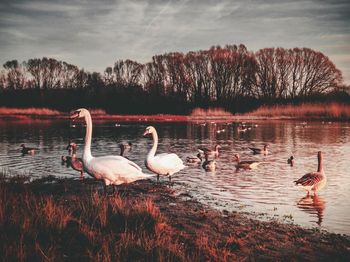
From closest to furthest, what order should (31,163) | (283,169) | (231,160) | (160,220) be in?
1. (160,220)
2. (283,169)
3. (31,163)
4. (231,160)

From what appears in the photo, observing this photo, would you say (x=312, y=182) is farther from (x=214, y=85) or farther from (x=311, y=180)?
(x=214, y=85)

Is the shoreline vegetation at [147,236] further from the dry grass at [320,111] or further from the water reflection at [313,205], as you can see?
the dry grass at [320,111]

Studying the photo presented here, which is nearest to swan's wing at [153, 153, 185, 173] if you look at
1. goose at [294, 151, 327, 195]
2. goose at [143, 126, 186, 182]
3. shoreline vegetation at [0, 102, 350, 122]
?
goose at [143, 126, 186, 182]

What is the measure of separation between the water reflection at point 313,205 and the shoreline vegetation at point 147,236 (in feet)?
4.62

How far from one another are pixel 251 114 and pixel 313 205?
139ft

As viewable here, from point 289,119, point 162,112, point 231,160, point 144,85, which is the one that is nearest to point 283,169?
point 231,160

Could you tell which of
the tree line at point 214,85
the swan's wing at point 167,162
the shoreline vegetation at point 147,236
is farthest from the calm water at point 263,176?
the tree line at point 214,85

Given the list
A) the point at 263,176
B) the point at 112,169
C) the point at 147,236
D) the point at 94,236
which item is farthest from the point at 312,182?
the point at 94,236

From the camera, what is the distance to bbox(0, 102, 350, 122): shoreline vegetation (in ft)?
134

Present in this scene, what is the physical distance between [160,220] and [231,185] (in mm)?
5766

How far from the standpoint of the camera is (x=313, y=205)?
925 cm

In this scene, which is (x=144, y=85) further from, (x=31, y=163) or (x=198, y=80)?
(x=31, y=163)

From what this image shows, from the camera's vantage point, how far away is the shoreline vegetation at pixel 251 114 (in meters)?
41.0

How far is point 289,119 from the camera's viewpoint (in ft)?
154
